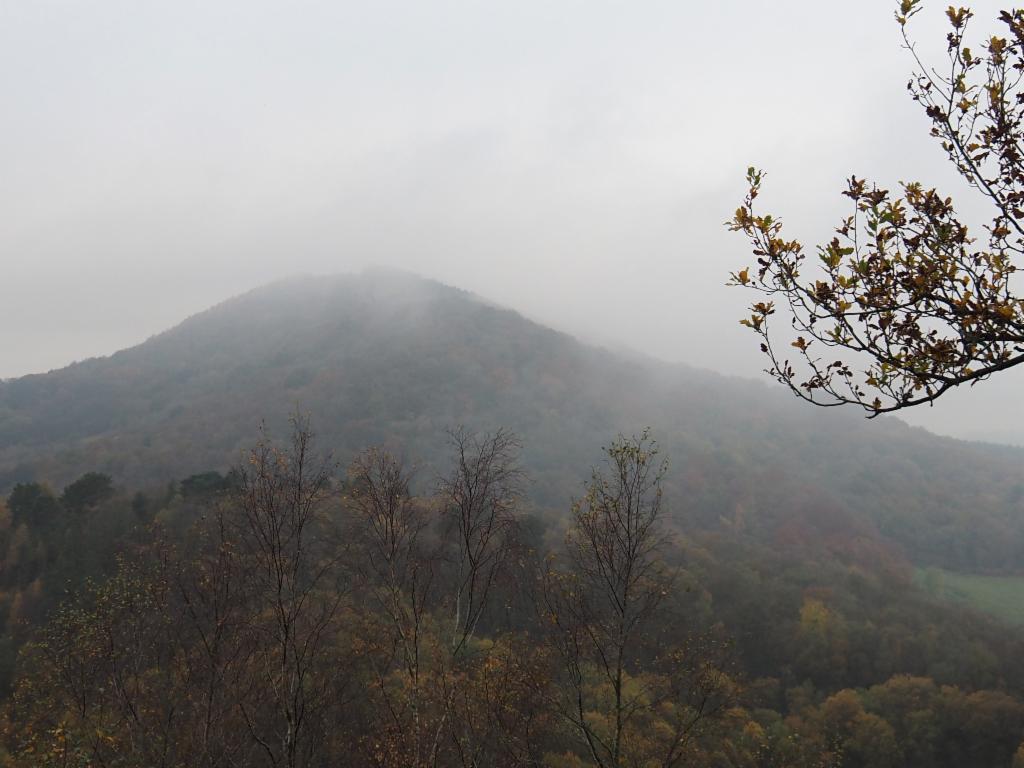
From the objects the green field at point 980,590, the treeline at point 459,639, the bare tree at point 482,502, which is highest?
the bare tree at point 482,502

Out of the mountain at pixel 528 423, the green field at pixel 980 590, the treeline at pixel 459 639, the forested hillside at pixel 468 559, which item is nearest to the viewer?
the treeline at pixel 459 639

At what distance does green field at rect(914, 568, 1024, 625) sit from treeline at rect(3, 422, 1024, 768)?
1170cm

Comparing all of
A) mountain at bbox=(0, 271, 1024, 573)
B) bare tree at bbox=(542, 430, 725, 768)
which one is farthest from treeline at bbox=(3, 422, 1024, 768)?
mountain at bbox=(0, 271, 1024, 573)

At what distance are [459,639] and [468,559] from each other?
2.61 meters

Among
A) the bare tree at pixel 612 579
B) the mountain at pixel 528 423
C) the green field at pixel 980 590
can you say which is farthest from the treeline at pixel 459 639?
the mountain at pixel 528 423

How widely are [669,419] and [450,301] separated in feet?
263

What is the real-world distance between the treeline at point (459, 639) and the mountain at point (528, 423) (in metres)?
27.7

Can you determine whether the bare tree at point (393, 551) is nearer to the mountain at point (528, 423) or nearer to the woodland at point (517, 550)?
the woodland at point (517, 550)

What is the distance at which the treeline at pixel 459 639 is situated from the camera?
1002 centimetres

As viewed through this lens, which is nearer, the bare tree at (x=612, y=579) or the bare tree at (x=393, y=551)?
the bare tree at (x=612, y=579)

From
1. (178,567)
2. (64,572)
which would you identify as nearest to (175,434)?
(64,572)

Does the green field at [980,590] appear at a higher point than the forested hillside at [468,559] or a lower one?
lower

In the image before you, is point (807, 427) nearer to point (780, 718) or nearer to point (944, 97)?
point (780, 718)

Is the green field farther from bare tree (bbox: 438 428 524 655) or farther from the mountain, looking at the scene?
bare tree (bbox: 438 428 524 655)
